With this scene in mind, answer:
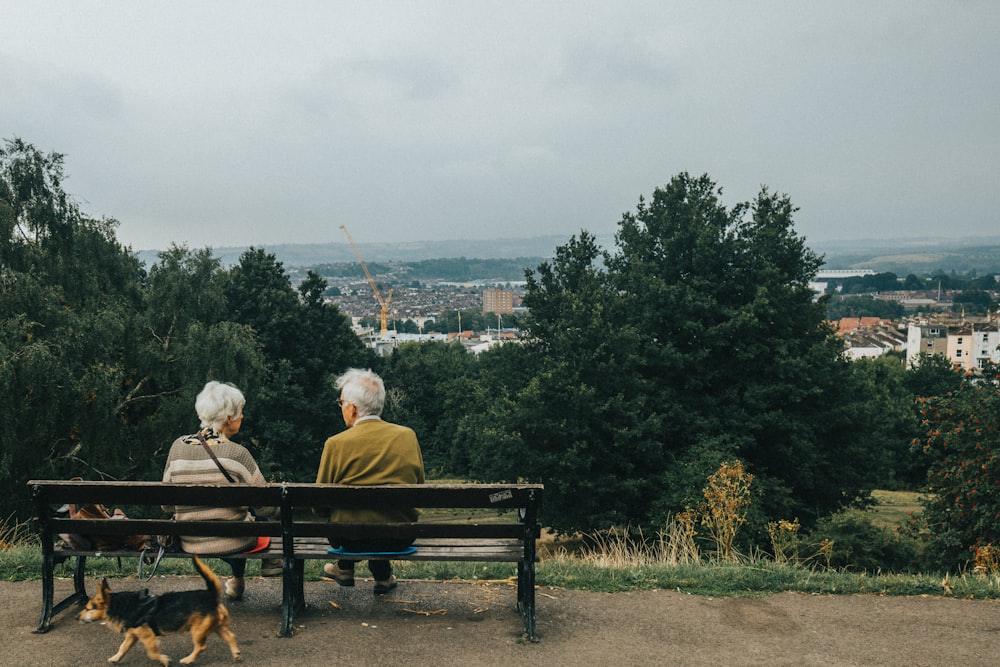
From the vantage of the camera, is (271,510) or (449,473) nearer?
(271,510)

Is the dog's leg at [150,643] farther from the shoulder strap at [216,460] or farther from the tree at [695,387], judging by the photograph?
the tree at [695,387]

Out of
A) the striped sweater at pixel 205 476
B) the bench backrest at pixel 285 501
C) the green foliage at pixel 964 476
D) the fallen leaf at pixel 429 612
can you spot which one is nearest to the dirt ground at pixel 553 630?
the fallen leaf at pixel 429 612

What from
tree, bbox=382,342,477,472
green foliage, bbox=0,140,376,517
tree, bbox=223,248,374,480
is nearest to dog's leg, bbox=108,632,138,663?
green foliage, bbox=0,140,376,517

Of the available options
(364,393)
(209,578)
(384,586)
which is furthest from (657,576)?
(209,578)

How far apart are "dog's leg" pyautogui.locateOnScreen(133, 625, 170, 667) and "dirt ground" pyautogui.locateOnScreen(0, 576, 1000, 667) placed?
157 mm

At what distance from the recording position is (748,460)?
25781 mm

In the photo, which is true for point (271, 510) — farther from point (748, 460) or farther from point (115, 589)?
point (748, 460)

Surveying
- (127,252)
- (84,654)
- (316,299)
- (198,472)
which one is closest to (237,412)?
(198,472)

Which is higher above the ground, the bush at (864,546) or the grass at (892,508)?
the bush at (864,546)

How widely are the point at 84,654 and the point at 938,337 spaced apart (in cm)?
14407

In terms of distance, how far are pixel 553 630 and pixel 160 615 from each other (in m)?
2.29

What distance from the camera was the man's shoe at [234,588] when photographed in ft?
16.9

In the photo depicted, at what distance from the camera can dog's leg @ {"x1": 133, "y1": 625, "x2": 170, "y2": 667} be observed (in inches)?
161

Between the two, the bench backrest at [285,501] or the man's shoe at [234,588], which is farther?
the man's shoe at [234,588]
